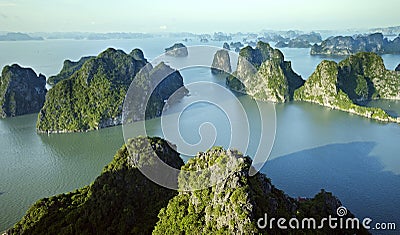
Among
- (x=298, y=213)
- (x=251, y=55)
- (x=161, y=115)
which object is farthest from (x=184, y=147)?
(x=251, y=55)

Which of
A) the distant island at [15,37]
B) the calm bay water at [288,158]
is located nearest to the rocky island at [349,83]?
the calm bay water at [288,158]

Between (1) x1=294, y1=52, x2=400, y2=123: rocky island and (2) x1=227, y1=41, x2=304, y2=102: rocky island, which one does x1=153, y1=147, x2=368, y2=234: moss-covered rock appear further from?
(2) x1=227, y1=41, x2=304, y2=102: rocky island

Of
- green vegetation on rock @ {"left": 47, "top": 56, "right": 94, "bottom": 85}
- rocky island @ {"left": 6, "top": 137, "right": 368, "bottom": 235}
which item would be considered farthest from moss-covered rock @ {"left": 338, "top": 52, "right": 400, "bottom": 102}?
green vegetation on rock @ {"left": 47, "top": 56, "right": 94, "bottom": 85}

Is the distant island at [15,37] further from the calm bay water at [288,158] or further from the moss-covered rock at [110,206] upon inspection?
the moss-covered rock at [110,206]

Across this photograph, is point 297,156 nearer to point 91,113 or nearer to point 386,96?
point 91,113

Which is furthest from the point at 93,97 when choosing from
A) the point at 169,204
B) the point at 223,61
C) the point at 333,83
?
the point at 223,61

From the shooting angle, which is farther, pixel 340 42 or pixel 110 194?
pixel 340 42
